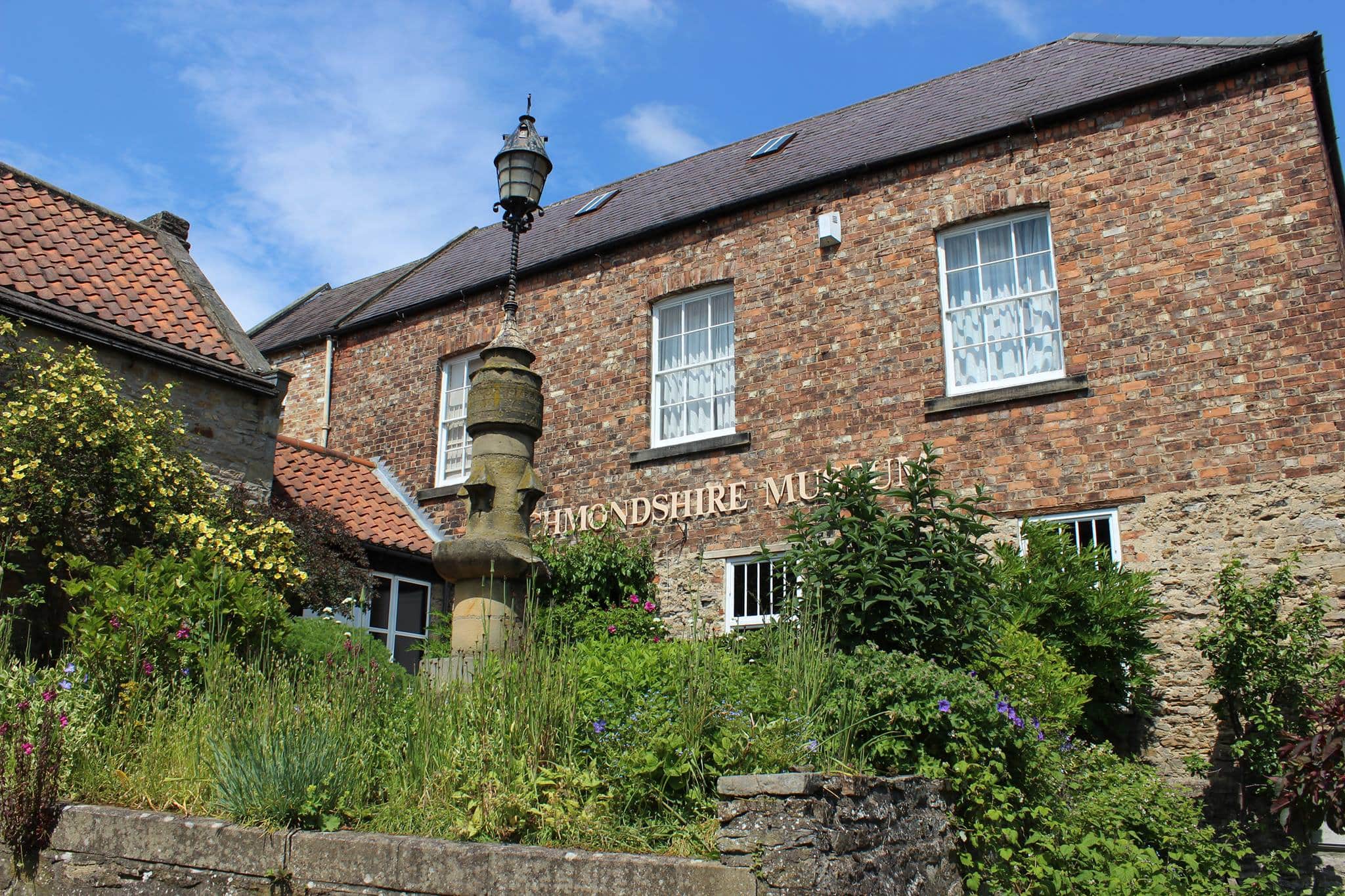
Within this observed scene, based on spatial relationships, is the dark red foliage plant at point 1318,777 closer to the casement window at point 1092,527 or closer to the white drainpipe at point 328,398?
the casement window at point 1092,527

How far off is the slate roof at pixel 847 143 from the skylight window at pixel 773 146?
17 cm

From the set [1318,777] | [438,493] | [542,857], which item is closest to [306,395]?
[438,493]

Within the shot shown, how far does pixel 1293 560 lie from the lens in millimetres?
9070

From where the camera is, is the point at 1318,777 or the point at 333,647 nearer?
the point at 1318,777

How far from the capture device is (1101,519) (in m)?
10.4

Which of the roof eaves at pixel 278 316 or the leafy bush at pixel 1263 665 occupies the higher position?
the roof eaves at pixel 278 316

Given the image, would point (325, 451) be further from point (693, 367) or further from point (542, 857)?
point (542, 857)

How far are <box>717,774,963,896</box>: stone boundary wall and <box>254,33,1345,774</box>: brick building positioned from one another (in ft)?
17.2

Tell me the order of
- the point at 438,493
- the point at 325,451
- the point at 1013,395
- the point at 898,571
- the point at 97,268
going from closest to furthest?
the point at 898,571, the point at 1013,395, the point at 97,268, the point at 438,493, the point at 325,451

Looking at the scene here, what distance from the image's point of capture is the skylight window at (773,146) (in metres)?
15.2

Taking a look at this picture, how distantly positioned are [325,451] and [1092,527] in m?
10.2

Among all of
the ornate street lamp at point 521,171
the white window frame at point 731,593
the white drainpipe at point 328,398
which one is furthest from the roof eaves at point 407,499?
the ornate street lamp at point 521,171

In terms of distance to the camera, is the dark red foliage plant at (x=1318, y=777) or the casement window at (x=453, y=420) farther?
the casement window at (x=453, y=420)

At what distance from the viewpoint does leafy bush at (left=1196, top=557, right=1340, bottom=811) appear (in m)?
8.55
